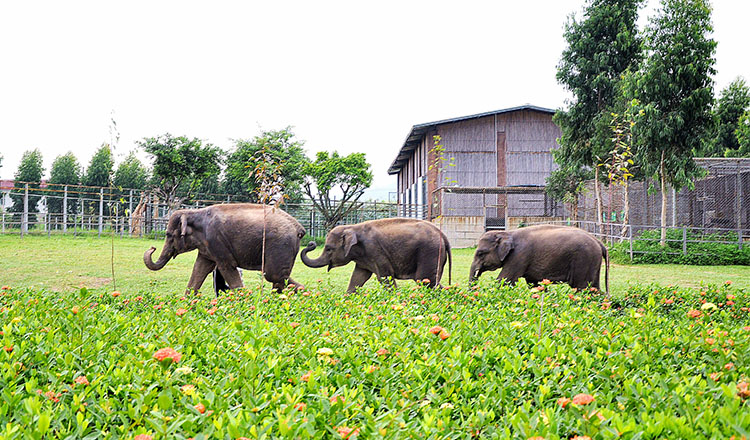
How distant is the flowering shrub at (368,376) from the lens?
211 centimetres

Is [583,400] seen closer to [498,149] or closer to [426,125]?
[426,125]

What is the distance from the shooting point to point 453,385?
2652mm

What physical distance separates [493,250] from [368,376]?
5.22 m

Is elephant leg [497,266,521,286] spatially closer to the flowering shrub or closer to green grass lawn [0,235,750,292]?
green grass lawn [0,235,750,292]

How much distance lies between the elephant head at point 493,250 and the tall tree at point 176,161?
22.1 metres

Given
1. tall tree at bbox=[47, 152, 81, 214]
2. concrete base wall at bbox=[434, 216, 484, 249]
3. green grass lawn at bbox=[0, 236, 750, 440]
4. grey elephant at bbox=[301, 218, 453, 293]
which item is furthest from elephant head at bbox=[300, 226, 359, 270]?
tall tree at bbox=[47, 152, 81, 214]

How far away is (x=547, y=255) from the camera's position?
767 cm

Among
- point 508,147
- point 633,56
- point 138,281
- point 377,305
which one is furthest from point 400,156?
point 377,305

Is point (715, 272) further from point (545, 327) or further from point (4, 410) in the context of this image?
point (4, 410)

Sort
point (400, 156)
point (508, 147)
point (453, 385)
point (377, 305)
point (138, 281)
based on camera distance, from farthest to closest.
Result: point (400, 156)
point (508, 147)
point (138, 281)
point (377, 305)
point (453, 385)

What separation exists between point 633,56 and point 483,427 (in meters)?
21.6

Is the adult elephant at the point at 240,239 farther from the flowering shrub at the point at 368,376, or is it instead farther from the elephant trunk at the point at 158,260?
the flowering shrub at the point at 368,376

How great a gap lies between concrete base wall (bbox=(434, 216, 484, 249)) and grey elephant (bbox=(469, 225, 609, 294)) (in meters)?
17.3

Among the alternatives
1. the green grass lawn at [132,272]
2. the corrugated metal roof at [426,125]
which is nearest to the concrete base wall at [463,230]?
the corrugated metal roof at [426,125]
